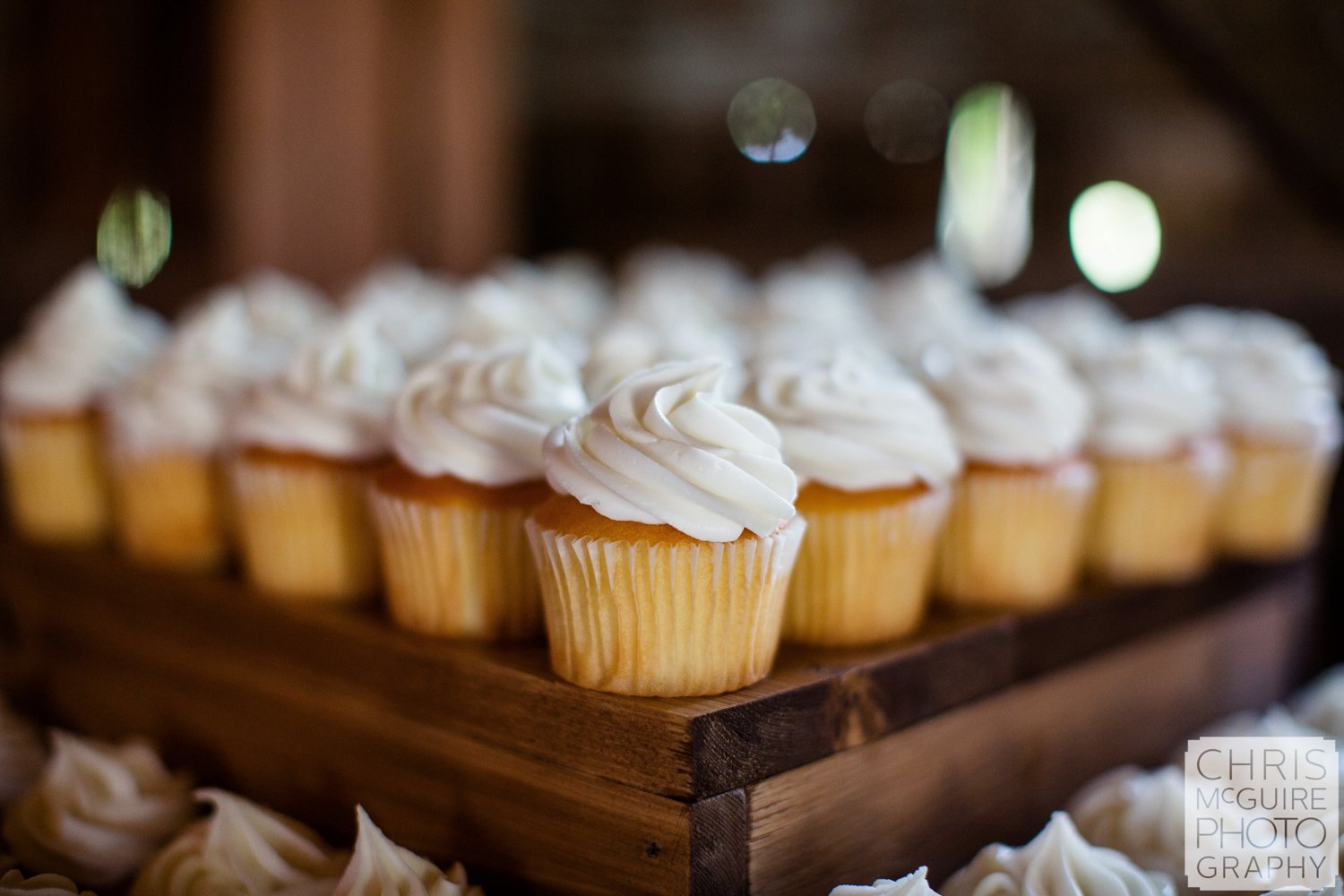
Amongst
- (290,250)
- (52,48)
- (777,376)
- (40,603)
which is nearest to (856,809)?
(777,376)

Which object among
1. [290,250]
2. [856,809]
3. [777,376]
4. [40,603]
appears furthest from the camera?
[290,250]

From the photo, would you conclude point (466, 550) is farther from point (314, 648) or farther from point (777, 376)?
point (777, 376)

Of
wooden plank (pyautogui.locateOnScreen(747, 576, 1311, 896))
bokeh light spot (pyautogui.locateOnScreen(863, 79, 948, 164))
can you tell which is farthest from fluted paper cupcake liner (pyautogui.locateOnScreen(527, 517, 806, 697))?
bokeh light spot (pyautogui.locateOnScreen(863, 79, 948, 164))

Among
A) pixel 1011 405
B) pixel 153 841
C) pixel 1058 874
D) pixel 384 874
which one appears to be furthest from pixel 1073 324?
pixel 153 841

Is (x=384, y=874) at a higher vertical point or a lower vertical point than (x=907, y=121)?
lower

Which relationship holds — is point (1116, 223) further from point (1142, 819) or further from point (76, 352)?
point (76, 352)
